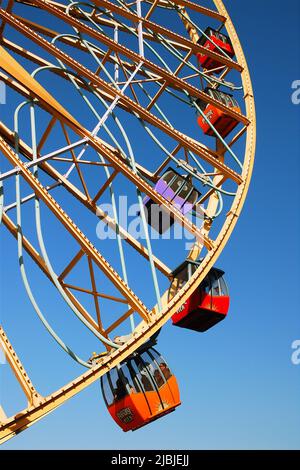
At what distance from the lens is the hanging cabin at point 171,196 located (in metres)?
14.8

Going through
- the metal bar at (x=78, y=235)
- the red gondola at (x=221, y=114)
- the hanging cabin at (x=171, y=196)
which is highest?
the red gondola at (x=221, y=114)

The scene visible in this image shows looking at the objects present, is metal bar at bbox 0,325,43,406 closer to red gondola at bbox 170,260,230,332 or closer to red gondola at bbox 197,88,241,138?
red gondola at bbox 170,260,230,332

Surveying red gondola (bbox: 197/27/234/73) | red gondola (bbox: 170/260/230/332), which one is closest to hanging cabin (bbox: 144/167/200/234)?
red gondola (bbox: 170/260/230/332)

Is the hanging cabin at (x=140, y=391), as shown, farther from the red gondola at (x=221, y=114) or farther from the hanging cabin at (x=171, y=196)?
the red gondola at (x=221, y=114)

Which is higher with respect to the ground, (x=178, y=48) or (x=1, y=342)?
(x=178, y=48)

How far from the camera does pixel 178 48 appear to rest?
18.7 meters

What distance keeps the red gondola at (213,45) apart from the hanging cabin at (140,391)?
10.6m

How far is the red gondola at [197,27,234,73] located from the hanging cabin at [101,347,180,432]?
34.9 ft

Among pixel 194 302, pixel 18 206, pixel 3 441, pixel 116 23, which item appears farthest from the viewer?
pixel 116 23

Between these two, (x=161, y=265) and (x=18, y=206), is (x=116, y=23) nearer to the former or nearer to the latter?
(x=161, y=265)

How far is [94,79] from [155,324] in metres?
5.88

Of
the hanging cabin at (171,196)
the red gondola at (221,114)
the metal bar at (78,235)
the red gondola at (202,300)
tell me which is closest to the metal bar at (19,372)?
the metal bar at (78,235)

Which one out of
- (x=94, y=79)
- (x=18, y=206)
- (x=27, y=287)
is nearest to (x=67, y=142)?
(x=94, y=79)

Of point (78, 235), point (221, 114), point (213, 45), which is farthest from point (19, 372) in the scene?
point (213, 45)
